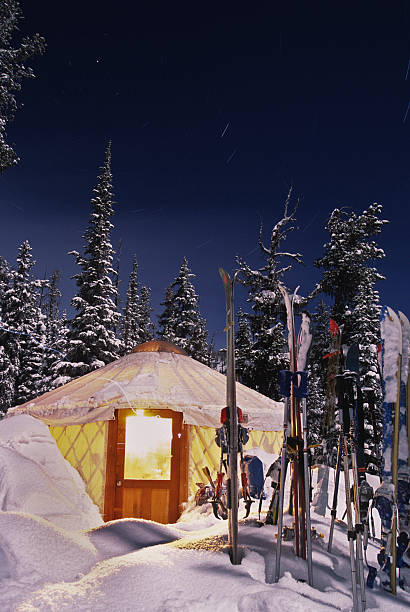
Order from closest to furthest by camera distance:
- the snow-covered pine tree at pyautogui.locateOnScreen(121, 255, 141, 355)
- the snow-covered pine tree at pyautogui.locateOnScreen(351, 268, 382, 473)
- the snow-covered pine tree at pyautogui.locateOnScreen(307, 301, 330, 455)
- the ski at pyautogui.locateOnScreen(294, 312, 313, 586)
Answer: the ski at pyautogui.locateOnScreen(294, 312, 313, 586) → the snow-covered pine tree at pyautogui.locateOnScreen(351, 268, 382, 473) → the snow-covered pine tree at pyautogui.locateOnScreen(307, 301, 330, 455) → the snow-covered pine tree at pyautogui.locateOnScreen(121, 255, 141, 355)

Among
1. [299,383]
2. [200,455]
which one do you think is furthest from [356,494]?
[200,455]

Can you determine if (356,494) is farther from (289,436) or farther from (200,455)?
(200,455)

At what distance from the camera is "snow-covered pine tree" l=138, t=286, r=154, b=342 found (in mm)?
31997

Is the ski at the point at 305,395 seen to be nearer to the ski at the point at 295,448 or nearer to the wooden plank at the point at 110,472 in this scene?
the ski at the point at 295,448

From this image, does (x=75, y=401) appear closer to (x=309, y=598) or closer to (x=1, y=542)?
(x=1, y=542)

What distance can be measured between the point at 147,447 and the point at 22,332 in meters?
13.0

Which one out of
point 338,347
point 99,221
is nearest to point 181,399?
point 338,347

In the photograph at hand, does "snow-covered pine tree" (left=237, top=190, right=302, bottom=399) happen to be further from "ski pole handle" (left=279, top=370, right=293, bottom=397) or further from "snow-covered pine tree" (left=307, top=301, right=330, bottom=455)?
"ski pole handle" (left=279, top=370, right=293, bottom=397)

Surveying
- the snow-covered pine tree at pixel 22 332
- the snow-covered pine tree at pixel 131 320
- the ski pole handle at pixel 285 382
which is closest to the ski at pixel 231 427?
Result: the ski pole handle at pixel 285 382

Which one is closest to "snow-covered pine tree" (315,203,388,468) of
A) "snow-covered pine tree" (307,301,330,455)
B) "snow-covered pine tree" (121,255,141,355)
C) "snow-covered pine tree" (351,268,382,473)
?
"snow-covered pine tree" (351,268,382,473)

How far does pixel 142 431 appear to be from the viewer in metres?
8.26

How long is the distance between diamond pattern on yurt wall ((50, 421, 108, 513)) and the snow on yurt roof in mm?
286

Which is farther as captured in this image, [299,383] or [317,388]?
[317,388]

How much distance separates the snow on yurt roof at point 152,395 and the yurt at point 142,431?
2 cm
